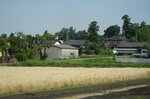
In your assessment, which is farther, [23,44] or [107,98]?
[23,44]

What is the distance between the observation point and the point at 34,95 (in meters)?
13.9

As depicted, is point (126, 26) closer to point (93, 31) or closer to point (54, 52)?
point (93, 31)

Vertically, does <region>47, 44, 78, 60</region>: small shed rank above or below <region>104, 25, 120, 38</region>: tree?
below

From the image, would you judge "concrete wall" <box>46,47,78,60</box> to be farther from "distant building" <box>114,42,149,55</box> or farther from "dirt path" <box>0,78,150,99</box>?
"dirt path" <box>0,78,150,99</box>

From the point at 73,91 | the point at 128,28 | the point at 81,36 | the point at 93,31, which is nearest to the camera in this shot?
the point at 73,91

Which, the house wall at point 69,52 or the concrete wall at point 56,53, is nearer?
the concrete wall at point 56,53

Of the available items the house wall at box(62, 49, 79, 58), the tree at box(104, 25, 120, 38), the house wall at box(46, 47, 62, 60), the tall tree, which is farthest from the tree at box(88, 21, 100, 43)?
the tree at box(104, 25, 120, 38)

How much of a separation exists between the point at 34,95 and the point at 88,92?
3554mm

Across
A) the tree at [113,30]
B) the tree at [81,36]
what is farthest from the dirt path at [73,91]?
the tree at [113,30]

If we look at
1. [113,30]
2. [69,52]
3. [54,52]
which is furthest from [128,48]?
[113,30]

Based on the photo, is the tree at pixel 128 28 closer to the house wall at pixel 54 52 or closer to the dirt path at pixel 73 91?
the house wall at pixel 54 52

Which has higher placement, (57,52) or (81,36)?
(81,36)

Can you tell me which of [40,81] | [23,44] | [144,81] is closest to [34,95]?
[40,81]

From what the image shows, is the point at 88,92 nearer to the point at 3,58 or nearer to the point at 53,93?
the point at 53,93
